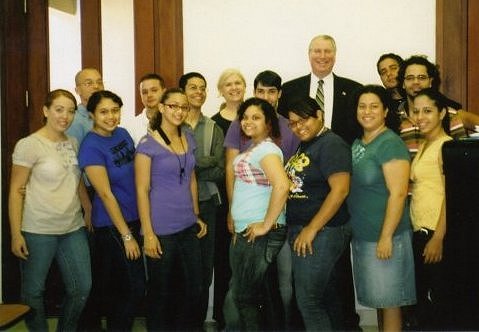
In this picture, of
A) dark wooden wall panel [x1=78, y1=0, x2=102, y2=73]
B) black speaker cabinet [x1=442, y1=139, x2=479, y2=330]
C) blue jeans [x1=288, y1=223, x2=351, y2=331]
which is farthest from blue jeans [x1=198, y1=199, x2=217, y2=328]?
black speaker cabinet [x1=442, y1=139, x2=479, y2=330]

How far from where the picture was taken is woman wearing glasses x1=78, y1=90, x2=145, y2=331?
2.69 m

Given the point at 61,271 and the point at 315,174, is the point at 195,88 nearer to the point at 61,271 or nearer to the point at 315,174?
the point at 315,174

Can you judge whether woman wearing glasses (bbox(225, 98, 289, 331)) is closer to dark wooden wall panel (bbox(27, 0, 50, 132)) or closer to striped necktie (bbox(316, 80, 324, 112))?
striped necktie (bbox(316, 80, 324, 112))

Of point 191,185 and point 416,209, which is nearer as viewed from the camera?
point 416,209

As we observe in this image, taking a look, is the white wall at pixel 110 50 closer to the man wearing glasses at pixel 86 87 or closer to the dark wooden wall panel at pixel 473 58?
the man wearing glasses at pixel 86 87

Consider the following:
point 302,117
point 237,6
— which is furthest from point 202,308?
point 237,6

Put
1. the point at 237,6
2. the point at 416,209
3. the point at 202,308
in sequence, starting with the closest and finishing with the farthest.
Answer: the point at 416,209 < the point at 202,308 < the point at 237,6

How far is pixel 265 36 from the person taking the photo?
3914mm

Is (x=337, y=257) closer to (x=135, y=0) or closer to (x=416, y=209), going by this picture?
(x=416, y=209)

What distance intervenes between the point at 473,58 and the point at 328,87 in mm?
1029

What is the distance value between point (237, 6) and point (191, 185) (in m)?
1.68

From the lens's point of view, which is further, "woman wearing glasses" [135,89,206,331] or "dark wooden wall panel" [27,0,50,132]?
"dark wooden wall panel" [27,0,50,132]

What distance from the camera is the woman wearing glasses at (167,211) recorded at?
259cm

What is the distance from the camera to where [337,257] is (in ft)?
7.93
